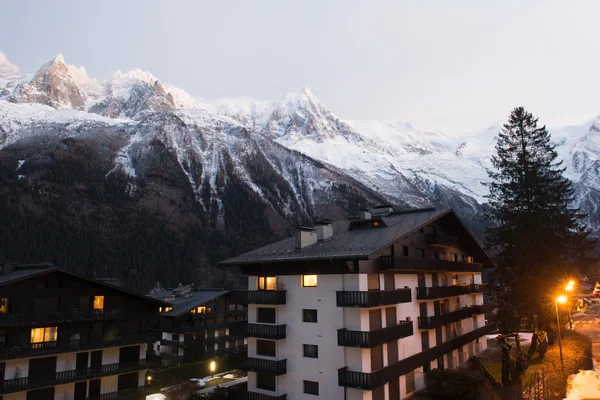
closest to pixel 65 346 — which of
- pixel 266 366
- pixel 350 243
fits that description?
pixel 266 366

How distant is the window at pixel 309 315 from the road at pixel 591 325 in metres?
32.1

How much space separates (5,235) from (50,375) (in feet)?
388

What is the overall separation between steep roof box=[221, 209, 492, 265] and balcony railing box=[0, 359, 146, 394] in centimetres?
1593

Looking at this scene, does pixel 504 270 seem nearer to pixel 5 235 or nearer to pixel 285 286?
pixel 285 286

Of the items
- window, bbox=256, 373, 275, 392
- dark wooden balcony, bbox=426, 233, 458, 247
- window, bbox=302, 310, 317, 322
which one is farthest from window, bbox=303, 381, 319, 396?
dark wooden balcony, bbox=426, 233, 458, 247

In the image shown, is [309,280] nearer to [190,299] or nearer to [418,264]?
[418,264]

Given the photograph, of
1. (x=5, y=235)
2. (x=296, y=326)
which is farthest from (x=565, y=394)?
(x=5, y=235)

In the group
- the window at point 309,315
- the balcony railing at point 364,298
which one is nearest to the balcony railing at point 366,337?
the balcony railing at point 364,298

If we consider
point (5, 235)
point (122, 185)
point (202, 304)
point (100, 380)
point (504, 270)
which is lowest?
point (100, 380)

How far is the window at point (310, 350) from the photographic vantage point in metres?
30.7

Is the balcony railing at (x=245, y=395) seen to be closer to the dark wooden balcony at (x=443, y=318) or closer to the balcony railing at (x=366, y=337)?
the balcony railing at (x=366, y=337)

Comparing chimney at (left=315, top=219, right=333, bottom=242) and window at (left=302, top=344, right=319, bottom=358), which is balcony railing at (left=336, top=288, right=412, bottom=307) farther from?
chimney at (left=315, top=219, right=333, bottom=242)

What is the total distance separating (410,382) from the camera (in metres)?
33.8

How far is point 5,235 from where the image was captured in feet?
430
